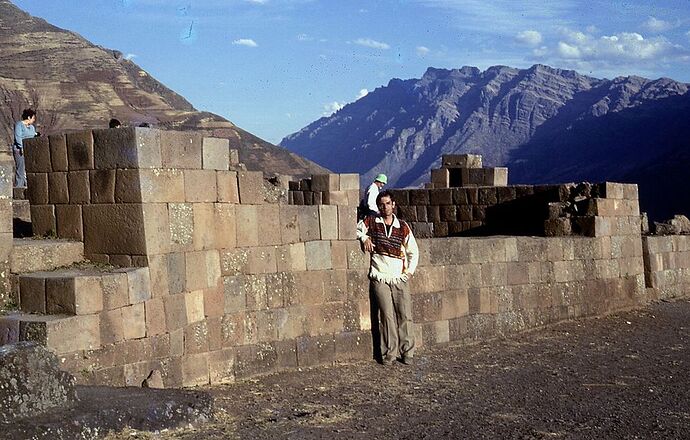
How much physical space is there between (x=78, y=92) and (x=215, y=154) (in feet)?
116

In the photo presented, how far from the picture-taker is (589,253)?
14.4 m

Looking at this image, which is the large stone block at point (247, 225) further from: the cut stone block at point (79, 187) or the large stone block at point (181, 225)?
the cut stone block at point (79, 187)

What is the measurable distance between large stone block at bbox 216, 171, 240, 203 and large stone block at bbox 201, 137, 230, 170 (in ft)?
0.27

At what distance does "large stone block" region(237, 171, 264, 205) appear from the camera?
920 centimetres

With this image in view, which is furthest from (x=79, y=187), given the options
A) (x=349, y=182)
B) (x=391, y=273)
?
(x=349, y=182)

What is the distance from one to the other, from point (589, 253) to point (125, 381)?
9.14 meters

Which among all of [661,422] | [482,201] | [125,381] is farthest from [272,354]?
[482,201]

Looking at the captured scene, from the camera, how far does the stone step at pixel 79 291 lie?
7.17 m

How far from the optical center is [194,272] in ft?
28.0

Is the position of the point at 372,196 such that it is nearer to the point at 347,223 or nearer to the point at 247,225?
the point at 347,223

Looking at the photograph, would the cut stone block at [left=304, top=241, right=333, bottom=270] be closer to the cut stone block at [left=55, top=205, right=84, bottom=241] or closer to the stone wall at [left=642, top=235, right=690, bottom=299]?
the cut stone block at [left=55, top=205, right=84, bottom=241]

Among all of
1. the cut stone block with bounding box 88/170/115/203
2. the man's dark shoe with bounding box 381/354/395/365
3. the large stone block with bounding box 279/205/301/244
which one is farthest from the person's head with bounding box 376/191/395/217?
the cut stone block with bounding box 88/170/115/203

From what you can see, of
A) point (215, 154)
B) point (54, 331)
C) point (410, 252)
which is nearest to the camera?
point (54, 331)

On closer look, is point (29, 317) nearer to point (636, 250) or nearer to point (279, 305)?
point (279, 305)
